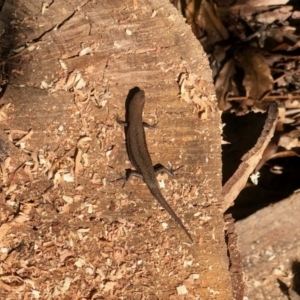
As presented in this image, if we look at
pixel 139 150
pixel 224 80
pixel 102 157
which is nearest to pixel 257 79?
pixel 224 80

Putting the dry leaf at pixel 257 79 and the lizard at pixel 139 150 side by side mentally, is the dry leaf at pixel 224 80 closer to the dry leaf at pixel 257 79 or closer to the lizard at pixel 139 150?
the dry leaf at pixel 257 79

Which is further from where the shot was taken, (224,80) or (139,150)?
(224,80)

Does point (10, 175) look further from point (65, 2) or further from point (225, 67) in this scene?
point (225, 67)

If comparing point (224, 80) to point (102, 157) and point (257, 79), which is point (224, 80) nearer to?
point (257, 79)

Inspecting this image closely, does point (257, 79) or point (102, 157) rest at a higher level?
point (102, 157)

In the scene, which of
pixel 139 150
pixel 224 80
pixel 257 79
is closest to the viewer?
pixel 139 150

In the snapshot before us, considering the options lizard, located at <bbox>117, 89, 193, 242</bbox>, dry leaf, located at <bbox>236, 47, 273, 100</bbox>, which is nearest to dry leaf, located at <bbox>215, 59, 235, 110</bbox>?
dry leaf, located at <bbox>236, 47, 273, 100</bbox>
